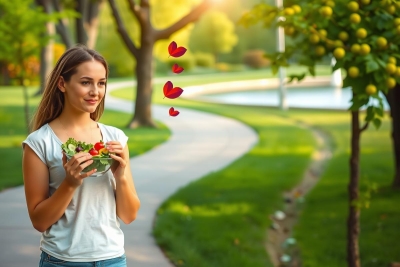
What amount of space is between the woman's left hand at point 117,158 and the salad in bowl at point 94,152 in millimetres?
17

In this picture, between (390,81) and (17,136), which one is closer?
(390,81)

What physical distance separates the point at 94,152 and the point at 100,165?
52mm

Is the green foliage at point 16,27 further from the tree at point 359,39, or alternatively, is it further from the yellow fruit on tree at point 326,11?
the yellow fruit on tree at point 326,11

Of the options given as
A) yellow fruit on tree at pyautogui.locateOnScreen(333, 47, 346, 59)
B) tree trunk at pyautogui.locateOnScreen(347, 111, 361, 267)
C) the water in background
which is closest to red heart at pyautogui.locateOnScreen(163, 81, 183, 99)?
yellow fruit on tree at pyautogui.locateOnScreen(333, 47, 346, 59)

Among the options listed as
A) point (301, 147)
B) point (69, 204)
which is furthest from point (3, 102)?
point (69, 204)

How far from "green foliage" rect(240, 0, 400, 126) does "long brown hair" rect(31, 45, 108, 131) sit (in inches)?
76.2

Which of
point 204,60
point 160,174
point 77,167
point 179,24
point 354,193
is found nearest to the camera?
point 77,167

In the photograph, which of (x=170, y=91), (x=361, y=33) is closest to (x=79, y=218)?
(x=170, y=91)

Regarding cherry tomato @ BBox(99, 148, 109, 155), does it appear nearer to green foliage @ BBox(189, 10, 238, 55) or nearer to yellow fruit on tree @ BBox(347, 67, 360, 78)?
yellow fruit on tree @ BBox(347, 67, 360, 78)

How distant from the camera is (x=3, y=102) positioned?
70.3ft

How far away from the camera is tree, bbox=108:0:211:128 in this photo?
14172 mm

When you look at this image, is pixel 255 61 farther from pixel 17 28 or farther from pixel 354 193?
pixel 354 193

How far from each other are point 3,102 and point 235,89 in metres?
16.6

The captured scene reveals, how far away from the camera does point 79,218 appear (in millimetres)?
2426
